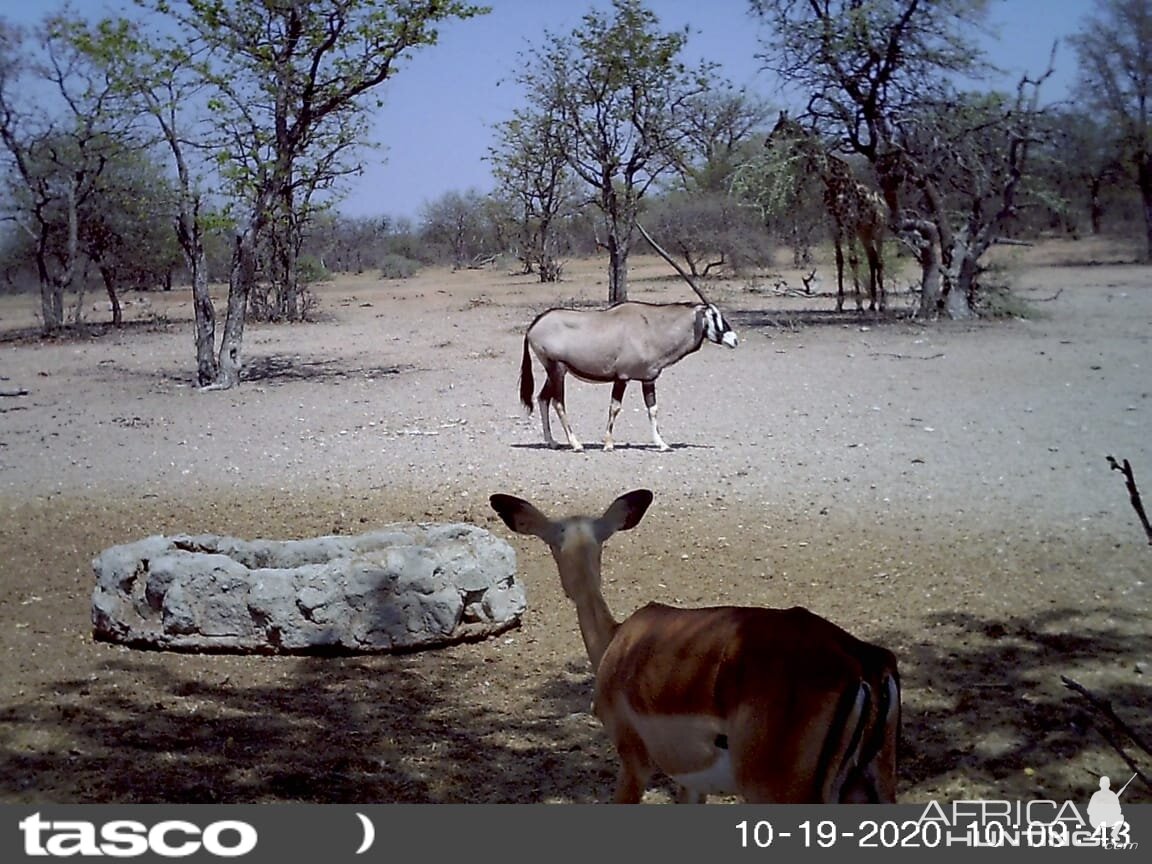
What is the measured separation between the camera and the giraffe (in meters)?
12.8

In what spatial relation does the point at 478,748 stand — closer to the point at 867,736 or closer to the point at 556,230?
the point at 867,736

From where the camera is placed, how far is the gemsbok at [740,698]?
2457 mm

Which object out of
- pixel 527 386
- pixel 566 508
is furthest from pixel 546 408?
pixel 566 508

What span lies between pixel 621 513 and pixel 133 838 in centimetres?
151

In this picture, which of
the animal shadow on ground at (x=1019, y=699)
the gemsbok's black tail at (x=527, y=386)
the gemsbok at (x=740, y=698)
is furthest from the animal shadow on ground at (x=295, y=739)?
the gemsbok's black tail at (x=527, y=386)

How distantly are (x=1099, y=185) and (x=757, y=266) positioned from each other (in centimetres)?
338

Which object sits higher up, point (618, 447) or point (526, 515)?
point (526, 515)

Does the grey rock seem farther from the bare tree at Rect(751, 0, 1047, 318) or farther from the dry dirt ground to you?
the bare tree at Rect(751, 0, 1047, 318)

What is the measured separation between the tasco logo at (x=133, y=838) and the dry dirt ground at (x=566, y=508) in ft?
0.70

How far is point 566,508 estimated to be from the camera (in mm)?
6410

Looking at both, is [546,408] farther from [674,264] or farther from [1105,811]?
[1105,811]

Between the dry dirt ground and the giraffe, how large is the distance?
119 centimetres

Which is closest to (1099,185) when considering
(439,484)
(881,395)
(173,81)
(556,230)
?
(881,395)

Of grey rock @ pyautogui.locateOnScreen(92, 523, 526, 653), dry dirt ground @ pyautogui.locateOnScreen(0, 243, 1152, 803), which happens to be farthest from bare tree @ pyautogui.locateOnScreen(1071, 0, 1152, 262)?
grey rock @ pyautogui.locateOnScreen(92, 523, 526, 653)
